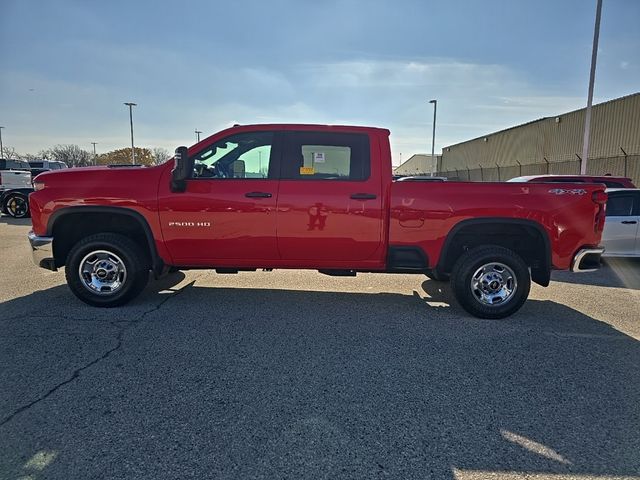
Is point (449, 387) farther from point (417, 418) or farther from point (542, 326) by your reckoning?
point (542, 326)

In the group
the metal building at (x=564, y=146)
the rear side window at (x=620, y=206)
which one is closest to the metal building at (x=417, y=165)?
the metal building at (x=564, y=146)

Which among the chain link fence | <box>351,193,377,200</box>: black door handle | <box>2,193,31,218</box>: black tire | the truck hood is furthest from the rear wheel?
the chain link fence

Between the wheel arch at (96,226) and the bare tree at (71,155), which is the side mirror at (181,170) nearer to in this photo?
the wheel arch at (96,226)

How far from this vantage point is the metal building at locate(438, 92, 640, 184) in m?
19.0

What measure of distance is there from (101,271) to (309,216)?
8.57 feet

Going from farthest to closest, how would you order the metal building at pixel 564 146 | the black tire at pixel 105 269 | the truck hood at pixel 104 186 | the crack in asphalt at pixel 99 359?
the metal building at pixel 564 146 → the black tire at pixel 105 269 → the truck hood at pixel 104 186 → the crack in asphalt at pixel 99 359

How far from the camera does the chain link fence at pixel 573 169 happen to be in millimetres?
17516

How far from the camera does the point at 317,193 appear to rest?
4520 mm

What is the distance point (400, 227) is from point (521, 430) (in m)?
2.43

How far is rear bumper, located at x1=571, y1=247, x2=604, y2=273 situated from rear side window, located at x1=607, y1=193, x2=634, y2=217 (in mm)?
3458

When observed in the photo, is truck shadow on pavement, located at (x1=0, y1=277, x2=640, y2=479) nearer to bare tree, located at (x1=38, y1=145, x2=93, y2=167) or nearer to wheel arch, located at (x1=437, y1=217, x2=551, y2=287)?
wheel arch, located at (x1=437, y1=217, x2=551, y2=287)

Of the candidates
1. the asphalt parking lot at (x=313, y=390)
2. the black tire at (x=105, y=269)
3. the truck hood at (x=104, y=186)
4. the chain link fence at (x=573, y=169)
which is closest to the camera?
the asphalt parking lot at (x=313, y=390)

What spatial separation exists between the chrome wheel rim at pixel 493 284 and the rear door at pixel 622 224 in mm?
3983

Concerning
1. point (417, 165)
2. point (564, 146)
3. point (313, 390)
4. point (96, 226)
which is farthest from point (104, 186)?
point (417, 165)
